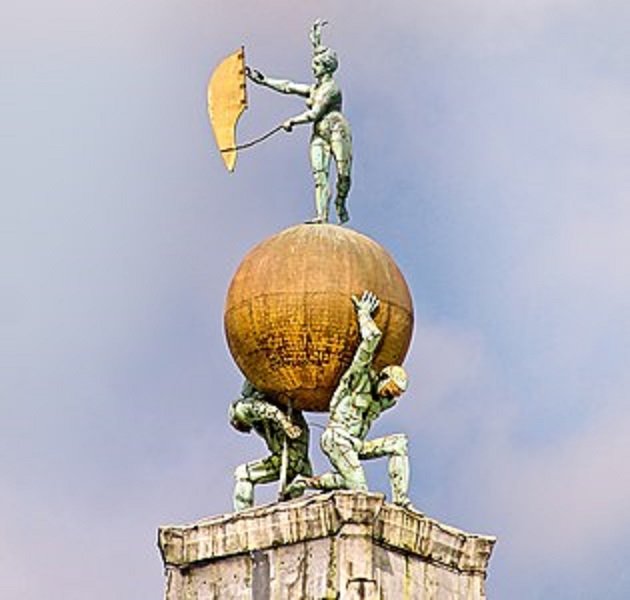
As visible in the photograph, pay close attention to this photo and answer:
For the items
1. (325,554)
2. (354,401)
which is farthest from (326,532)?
(354,401)

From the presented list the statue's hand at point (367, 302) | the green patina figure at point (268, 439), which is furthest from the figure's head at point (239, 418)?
the statue's hand at point (367, 302)

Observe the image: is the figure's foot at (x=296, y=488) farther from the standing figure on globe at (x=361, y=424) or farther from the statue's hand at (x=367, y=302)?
the statue's hand at (x=367, y=302)

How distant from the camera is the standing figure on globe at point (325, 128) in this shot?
37.3 meters

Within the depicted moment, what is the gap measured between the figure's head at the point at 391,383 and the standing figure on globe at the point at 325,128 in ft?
11.6

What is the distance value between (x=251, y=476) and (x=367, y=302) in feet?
12.2

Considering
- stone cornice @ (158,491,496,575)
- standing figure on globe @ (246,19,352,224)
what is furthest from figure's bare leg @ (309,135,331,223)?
stone cornice @ (158,491,496,575)

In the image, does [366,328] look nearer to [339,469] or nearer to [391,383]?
[391,383]

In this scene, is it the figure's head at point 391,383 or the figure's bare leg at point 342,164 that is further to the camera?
the figure's bare leg at point 342,164

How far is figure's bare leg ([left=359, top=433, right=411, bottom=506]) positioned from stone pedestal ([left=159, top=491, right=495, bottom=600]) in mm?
636

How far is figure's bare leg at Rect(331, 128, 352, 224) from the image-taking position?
37.3 meters

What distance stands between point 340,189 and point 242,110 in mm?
2219

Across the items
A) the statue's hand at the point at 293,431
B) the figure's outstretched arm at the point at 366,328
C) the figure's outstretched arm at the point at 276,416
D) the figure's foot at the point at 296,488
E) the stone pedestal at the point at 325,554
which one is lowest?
the stone pedestal at the point at 325,554

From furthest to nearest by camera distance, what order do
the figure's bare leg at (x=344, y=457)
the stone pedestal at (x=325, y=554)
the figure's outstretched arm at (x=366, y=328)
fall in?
1. the figure's bare leg at (x=344, y=457)
2. the figure's outstretched arm at (x=366, y=328)
3. the stone pedestal at (x=325, y=554)

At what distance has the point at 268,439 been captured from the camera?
3603 centimetres
